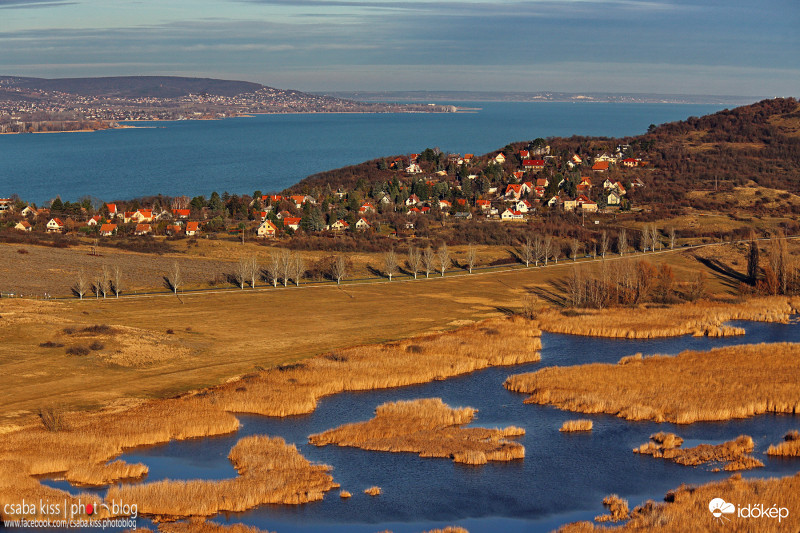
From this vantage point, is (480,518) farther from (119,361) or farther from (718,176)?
(718,176)

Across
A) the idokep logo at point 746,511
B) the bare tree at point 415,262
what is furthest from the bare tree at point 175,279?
the idokep logo at point 746,511

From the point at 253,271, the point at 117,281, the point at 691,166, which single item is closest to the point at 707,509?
the point at 253,271

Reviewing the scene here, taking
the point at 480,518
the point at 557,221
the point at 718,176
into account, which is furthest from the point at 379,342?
the point at 718,176

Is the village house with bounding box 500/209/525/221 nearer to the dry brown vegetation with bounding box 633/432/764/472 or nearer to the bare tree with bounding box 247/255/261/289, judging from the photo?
the bare tree with bounding box 247/255/261/289

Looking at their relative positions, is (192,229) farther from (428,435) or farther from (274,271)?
(428,435)

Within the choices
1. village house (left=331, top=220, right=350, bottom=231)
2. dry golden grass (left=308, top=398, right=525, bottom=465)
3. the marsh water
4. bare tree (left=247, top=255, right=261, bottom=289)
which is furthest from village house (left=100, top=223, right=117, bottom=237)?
dry golden grass (left=308, top=398, right=525, bottom=465)

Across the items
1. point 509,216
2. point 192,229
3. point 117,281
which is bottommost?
point 117,281
